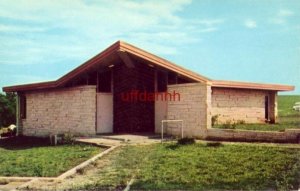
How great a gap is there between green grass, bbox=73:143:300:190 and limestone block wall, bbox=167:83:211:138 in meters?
2.62

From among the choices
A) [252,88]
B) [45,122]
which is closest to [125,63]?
[45,122]

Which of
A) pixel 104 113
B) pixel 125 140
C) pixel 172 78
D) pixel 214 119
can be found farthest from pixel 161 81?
pixel 125 140

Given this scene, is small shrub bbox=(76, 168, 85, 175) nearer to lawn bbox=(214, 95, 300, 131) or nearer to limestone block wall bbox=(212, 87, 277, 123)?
lawn bbox=(214, 95, 300, 131)

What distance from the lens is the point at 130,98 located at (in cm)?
1819

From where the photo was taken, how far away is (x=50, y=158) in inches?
470

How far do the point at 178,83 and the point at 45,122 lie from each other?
7657 millimetres

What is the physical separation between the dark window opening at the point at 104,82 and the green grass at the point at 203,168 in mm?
6593

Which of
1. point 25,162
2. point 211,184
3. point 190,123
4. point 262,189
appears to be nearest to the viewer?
point 262,189

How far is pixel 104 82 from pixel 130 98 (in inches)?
60.9

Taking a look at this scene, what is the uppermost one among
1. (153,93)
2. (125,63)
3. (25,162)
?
(125,63)

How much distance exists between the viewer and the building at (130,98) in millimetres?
15367

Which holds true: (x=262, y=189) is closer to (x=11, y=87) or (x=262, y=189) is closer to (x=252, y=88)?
(x=252, y=88)

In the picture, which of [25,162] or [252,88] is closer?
[25,162]

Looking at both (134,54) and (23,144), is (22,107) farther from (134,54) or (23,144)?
(134,54)
